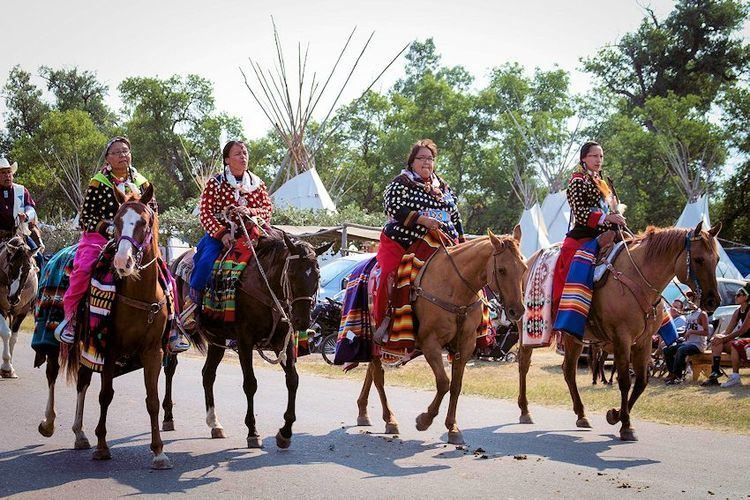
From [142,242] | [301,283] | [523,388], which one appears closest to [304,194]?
[523,388]

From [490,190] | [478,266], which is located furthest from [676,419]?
[490,190]

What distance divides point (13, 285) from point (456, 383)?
8.07 metres

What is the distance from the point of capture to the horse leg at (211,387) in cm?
930

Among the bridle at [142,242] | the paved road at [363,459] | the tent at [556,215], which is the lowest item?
the paved road at [363,459]

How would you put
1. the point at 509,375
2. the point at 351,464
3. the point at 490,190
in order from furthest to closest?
1. the point at 490,190
2. the point at 509,375
3. the point at 351,464

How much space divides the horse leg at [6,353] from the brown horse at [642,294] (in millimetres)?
8468

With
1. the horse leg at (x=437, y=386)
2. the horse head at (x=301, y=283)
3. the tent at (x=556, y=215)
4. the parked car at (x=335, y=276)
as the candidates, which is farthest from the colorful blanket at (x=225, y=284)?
the tent at (x=556, y=215)

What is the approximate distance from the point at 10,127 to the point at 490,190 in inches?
1299

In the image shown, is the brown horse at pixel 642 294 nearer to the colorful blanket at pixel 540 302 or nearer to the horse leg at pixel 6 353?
the colorful blanket at pixel 540 302

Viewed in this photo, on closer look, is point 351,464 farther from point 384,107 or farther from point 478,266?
point 384,107

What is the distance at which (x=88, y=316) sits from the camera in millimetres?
8258

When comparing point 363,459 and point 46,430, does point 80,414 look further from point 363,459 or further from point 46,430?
point 363,459

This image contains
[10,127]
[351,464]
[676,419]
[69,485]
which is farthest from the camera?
[10,127]

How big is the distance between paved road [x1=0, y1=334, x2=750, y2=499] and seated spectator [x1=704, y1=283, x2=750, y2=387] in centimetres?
405
